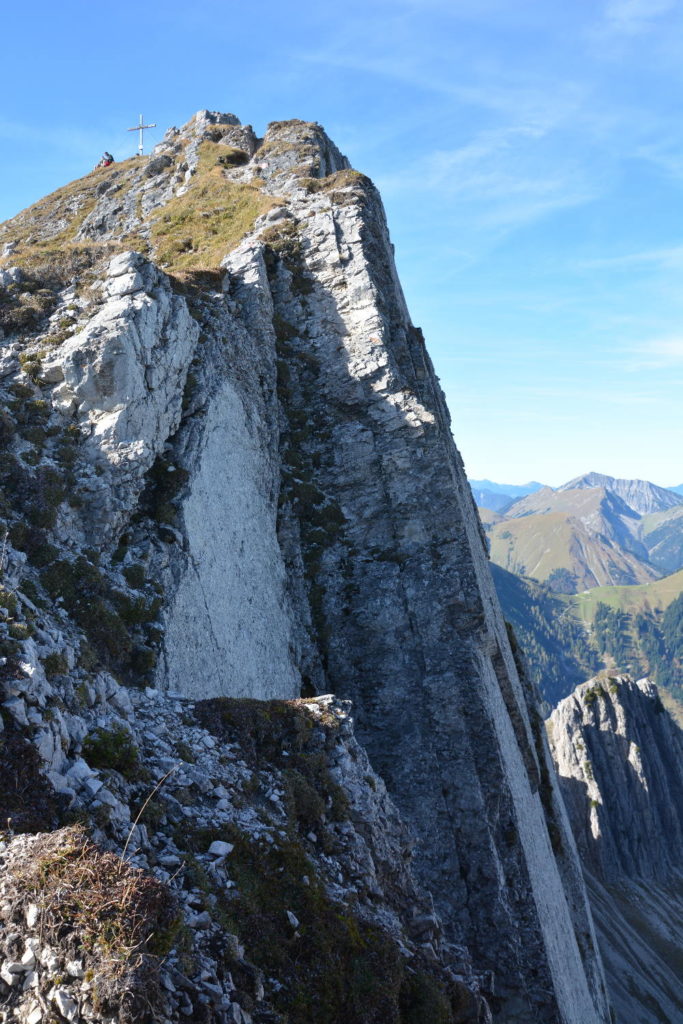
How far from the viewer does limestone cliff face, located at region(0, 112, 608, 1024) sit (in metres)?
25.0

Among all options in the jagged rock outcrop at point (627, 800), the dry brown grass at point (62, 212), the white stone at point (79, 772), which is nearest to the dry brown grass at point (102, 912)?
the white stone at point (79, 772)

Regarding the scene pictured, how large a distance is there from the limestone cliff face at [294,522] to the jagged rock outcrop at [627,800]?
77490mm

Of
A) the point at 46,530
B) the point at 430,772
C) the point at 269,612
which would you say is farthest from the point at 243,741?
the point at 430,772

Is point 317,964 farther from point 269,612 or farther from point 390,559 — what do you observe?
point 390,559

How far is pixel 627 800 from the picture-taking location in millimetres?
126812

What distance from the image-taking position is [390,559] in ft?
120

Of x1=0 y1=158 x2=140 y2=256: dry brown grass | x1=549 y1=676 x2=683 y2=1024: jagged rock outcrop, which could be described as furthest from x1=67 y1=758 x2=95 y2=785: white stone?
x1=549 y1=676 x2=683 y2=1024: jagged rock outcrop

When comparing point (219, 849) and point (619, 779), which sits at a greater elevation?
point (219, 849)

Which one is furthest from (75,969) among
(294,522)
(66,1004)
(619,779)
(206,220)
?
(619,779)

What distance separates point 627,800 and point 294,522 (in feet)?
387

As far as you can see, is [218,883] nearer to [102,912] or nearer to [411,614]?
[102,912]

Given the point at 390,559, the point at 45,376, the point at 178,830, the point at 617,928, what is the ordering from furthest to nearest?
the point at 617,928 < the point at 390,559 < the point at 45,376 < the point at 178,830

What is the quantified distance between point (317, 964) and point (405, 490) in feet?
90.7

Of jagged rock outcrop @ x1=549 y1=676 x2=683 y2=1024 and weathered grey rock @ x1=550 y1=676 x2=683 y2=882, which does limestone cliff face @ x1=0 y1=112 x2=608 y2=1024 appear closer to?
jagged rock outcrop @ x1=549 y1=676 x2=683 y2=1024
